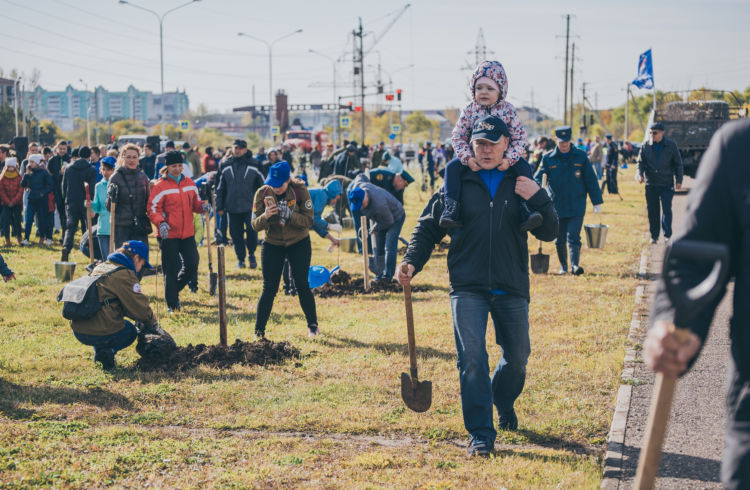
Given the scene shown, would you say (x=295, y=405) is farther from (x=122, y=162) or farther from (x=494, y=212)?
(x=122, y=162)

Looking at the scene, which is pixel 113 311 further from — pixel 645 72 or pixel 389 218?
pixel 645 72

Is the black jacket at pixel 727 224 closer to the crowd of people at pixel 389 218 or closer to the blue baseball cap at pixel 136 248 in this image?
the crowd of people at pixel 389 218

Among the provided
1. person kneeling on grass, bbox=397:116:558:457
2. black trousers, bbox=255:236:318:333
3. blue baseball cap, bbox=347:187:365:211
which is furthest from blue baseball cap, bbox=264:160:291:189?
person kneeling on grass, bbox=397:116:558:457

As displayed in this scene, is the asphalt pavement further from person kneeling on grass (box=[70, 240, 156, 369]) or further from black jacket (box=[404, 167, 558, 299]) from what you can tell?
person kneeling on grass (box=[70, 240, 156, 369])

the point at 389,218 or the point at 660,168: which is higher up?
the point at 660,168

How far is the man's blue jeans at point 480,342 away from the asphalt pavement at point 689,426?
2.80ft

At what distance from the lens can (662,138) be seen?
15.3m

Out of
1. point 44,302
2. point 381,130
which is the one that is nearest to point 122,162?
point 44,302

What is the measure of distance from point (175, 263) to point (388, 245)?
321 cm

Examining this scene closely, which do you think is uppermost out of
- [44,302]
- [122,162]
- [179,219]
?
[122,162]

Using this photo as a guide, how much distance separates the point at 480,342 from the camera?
A: 5547 millimetres

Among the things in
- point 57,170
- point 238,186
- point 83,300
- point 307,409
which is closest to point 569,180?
point 238,186

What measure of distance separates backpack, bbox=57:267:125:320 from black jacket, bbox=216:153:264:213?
602 centimetres

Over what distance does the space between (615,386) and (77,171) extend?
11463 mm
